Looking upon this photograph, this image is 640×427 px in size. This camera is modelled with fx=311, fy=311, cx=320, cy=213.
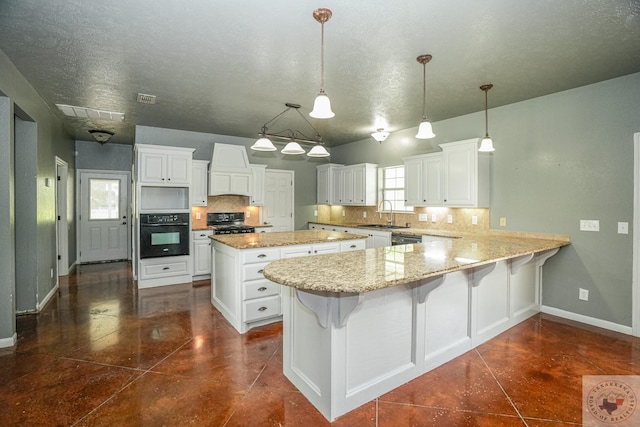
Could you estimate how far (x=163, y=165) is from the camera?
16.5 feet

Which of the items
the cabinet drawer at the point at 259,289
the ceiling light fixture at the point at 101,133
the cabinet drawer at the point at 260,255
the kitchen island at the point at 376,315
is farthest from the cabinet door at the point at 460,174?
the ceiling light fixture at the point at 101,133

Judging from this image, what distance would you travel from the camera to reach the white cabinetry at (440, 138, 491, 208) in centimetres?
424

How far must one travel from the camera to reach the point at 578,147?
11.6ft

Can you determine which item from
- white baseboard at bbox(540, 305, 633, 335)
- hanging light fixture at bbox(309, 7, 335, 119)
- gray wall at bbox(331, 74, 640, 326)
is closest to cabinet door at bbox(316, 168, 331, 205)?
gray wall at bbox(331, 74, 640, 326)

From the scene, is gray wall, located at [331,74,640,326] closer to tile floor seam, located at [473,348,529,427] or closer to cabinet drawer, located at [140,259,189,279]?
tile floor seam, located at [473,348,529,427]

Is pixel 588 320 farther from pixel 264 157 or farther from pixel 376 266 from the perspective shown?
pixel 264 157

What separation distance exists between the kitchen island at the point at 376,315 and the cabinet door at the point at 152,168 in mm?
3675

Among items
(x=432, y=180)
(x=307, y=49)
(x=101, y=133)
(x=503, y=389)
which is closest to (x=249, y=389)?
(x=503, y=389)

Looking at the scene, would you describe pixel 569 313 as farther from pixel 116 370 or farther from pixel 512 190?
pixel 116 370

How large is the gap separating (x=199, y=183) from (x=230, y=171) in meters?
0.59

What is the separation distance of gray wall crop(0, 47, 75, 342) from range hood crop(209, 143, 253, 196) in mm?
2261

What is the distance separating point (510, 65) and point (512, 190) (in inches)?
68.4

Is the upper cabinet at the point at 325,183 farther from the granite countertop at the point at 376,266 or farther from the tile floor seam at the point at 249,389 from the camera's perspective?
the tile floor seam at the point at 249,389

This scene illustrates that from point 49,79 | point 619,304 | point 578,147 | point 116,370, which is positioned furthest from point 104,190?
point 619,304
